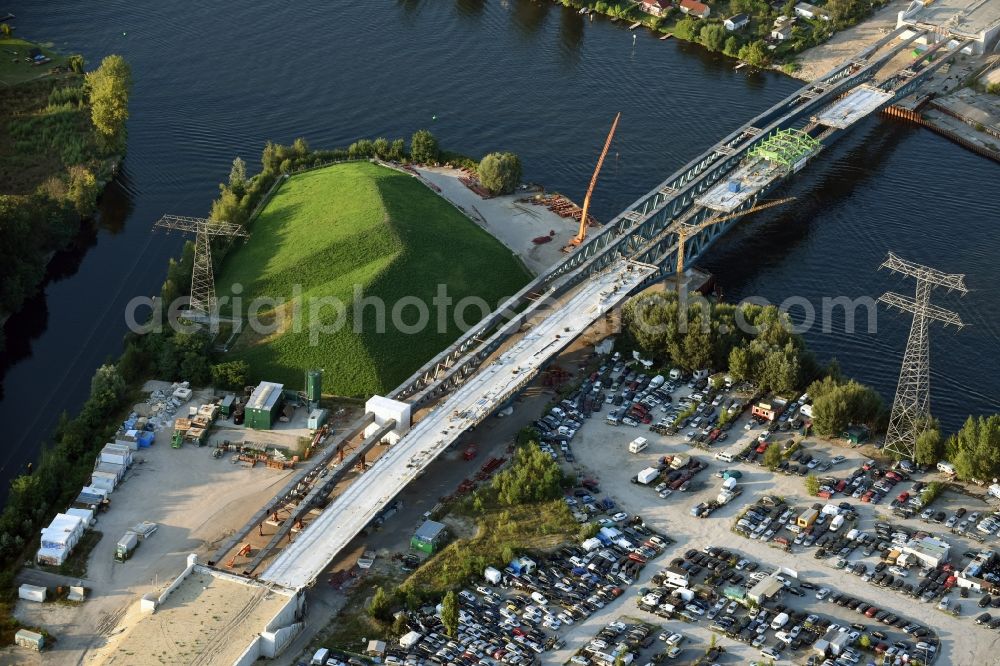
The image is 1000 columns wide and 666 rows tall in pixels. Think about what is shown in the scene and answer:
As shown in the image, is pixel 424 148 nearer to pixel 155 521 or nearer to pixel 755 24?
pixel 755 24

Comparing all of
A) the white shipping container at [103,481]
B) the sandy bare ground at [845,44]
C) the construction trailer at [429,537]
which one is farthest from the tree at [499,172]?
the white shipping container at [103,481]

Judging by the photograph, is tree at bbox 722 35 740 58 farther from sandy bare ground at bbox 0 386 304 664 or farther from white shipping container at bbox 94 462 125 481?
white shipping container at bbox 94 462 125 481

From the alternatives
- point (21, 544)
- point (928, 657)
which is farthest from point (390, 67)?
point (928, 657)

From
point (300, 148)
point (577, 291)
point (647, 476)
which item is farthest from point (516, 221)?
point (647, 476)

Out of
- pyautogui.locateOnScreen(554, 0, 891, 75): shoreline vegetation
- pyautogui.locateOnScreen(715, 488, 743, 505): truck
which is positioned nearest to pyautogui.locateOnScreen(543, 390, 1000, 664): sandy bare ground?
pyautogui.locateOnScreen(715, 488, 743, 505): truck

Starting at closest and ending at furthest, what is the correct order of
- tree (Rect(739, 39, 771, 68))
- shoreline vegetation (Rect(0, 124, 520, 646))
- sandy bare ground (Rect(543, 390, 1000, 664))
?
sandy bare ground (Rect(543, 390, 1000, 664)), shoreline vegetation (Rect(0, 124, 520, 646)), tree (Rect(739, 39, 771, 68))

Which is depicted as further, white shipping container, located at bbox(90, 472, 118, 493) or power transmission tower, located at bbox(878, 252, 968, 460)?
power transmission tower, located at bbox(878, 252, 968, 460)
